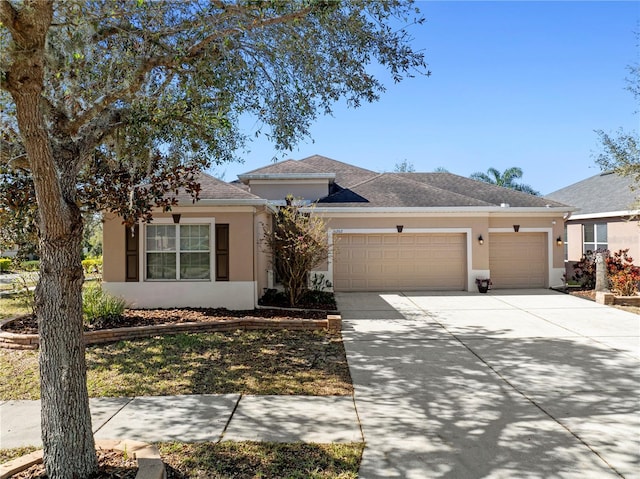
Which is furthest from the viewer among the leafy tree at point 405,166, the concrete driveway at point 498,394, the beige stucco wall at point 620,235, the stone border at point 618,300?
the leafy tree at point 405,166

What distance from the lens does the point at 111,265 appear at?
1162cm

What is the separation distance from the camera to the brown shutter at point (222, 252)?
11.6 m

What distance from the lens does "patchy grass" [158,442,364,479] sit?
376cm

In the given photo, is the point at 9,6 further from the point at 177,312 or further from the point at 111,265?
the point at 111,265

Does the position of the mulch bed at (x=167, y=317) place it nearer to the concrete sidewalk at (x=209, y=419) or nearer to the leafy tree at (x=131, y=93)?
the leafy tree at (x=131, y=93)

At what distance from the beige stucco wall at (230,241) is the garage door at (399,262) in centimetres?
499

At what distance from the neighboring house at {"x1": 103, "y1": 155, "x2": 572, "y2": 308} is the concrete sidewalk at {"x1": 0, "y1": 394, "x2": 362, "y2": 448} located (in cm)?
606

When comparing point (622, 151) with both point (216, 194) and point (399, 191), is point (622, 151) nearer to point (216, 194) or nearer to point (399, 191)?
point (399, 191)

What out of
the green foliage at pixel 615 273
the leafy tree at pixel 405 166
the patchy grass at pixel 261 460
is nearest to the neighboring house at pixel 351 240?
the green foliage at pixel 615 273

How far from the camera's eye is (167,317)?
10.2 meters

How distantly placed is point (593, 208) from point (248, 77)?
15917 millimetres

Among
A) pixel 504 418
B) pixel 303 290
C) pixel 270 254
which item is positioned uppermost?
pixel 270 254

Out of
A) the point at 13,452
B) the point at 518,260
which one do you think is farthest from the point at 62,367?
the point at 518,260

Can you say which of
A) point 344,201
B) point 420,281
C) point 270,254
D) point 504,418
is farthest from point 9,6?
point 420,281
